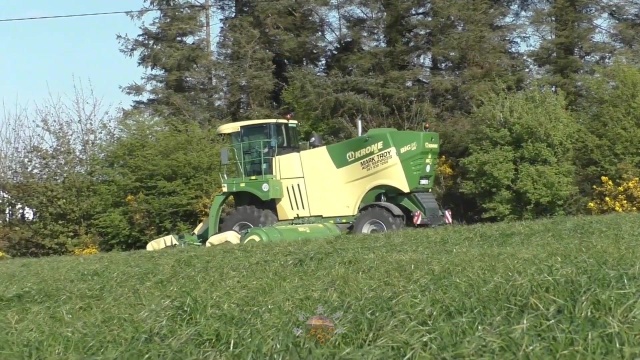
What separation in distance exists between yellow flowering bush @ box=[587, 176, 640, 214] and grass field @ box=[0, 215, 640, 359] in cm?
1690

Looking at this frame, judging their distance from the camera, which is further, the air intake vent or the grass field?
the air intake vent

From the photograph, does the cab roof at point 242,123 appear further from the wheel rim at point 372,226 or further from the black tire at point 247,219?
the wheel rim at point 372,226

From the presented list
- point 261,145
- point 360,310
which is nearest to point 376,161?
point 261,145

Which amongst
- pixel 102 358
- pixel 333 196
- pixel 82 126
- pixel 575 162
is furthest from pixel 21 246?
pixel 102 358

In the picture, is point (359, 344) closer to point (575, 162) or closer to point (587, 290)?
point (587, 290)

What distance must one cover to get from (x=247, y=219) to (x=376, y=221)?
3521mm

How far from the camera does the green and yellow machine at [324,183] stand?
21.0 metres

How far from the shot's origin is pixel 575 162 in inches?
1179

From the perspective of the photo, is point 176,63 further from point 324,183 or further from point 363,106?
point 324,183

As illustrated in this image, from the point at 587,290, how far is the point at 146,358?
3.02 metres

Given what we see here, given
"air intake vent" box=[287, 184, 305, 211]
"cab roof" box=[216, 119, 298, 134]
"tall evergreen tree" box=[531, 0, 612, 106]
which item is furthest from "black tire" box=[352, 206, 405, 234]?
"tall evergreen tree" box=[531, 0, 612, 106]

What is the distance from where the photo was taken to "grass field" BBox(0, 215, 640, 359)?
17.2ft

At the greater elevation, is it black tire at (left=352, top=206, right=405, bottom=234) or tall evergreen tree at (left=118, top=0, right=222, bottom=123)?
tall evergreen tree at (left=118, top=0, right=222, bottom=123)

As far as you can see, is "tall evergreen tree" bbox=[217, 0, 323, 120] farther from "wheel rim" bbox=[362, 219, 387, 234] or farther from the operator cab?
"wheel rim" bbox=[362, 219, 387, 234]
